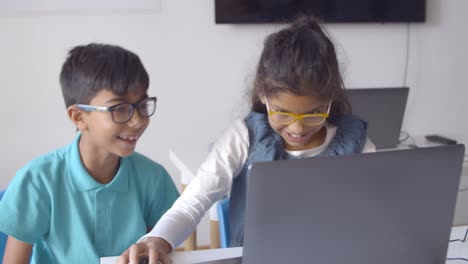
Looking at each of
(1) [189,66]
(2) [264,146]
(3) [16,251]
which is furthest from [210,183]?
(1) [189,66]

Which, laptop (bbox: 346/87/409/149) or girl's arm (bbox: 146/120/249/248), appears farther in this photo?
laptop (bbox: 346/87/409/149)

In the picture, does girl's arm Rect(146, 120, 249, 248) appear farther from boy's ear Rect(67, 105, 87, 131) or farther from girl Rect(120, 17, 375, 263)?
boy's ear Rect(67, 105, 87, 131)

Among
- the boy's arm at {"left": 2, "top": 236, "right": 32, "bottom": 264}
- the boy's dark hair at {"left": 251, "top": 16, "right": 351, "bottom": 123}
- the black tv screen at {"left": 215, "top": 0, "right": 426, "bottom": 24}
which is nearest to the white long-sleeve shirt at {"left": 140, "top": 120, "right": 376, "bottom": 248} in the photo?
the boy's dark hair at {"left": 251, "top": 16, "right": 351, "bottom": 123}

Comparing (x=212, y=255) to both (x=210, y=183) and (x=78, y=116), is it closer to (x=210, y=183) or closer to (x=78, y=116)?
(x=210, y=183)

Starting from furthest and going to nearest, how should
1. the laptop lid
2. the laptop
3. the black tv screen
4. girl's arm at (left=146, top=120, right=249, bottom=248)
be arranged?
the black tv screen
the laptop
girl's arm at (left=146, top=120, right=249, bottom=248)
the laptop lid

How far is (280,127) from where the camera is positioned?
1064 mm

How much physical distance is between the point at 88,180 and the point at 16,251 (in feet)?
0.72

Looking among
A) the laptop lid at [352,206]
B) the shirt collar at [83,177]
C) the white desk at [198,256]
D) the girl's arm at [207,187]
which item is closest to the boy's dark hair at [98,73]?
the shirt collar at [83,177]

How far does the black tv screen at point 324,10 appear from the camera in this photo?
2.45 meters

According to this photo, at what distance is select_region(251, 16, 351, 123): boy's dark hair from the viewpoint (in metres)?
1.01

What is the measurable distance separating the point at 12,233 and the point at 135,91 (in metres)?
0.41

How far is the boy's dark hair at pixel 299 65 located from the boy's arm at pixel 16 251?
0.63 meters

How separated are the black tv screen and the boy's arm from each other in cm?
157

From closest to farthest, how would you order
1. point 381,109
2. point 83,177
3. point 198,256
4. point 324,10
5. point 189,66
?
point 198,256, point 83,177, point 381,109, point 189,66, point 324,10
